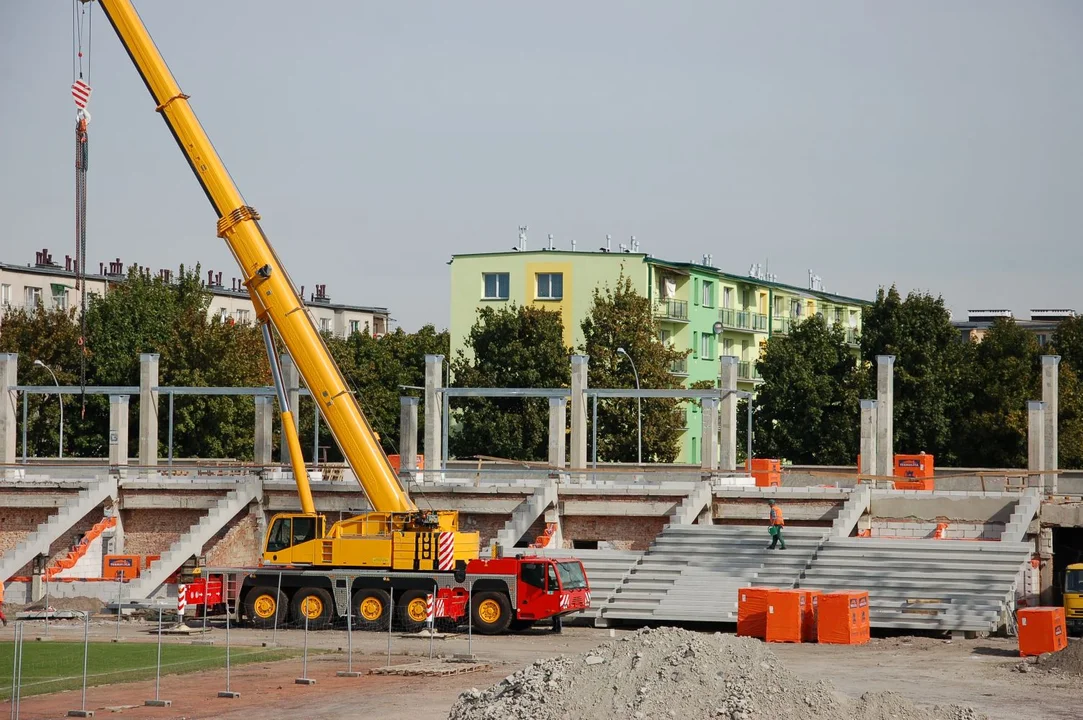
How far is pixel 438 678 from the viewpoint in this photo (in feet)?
81.0

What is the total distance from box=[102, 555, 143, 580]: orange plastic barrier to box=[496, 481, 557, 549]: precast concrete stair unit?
963 cm

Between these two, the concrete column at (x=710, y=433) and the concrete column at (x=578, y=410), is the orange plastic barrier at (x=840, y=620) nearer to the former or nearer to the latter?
the concrete column at (x=710, y=433)

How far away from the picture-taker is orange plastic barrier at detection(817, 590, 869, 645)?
30.5 metres

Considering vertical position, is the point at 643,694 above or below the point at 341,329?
below

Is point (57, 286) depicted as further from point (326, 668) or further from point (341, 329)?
point (326, 668)

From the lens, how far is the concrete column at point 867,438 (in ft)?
139

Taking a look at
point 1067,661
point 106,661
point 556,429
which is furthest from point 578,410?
point 1067,661

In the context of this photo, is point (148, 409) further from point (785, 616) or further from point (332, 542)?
point (785, 616)

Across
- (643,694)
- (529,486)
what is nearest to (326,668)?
(643,694)

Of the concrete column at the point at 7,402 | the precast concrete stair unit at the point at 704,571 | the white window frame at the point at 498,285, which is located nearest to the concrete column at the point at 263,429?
the concrete column at the point at 7,402

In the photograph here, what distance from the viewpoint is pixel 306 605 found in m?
32.7

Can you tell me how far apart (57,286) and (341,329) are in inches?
1229

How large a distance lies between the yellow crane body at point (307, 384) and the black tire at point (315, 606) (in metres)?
0.80

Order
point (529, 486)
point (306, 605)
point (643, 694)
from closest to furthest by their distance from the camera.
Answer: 1. point (643, 694)
2. point (306, 605)
3. point (529, 486)
